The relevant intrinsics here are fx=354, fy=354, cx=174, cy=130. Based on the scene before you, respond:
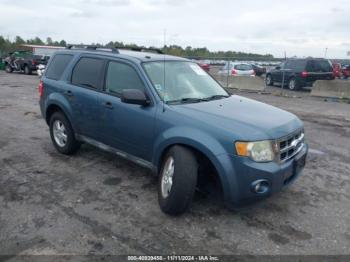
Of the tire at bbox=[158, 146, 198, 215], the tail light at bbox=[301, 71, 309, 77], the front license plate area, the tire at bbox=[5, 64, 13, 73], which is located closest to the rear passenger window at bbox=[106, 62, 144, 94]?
the tire at bbox=[158, 146, 198, 215]

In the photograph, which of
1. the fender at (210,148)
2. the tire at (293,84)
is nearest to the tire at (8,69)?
the tire at (293,84)

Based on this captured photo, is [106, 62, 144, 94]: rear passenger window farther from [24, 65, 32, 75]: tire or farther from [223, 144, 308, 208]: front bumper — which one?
[24, 65, 32, 75]: tire

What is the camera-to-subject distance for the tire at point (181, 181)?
3.70 metres

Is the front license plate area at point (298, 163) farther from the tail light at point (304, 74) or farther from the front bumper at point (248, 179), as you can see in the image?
the tail light at point (304, 74)

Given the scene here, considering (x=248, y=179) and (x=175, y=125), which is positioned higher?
(x=175, y=125)

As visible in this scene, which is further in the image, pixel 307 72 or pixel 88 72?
pixel 307 72

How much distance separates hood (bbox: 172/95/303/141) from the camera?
12.0ft

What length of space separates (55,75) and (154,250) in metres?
3.81

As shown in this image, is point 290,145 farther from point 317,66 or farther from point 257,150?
point 317,66

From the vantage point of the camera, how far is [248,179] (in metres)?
3.54

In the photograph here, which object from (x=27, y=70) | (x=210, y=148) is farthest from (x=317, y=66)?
(x=27, y=70)

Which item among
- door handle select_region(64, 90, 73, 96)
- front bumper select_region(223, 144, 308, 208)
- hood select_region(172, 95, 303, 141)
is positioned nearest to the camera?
front bumper select_region(223, 144, 308, 208)

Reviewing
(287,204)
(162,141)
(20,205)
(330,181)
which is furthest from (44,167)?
(330,181)

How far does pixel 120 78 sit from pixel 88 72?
78cm
